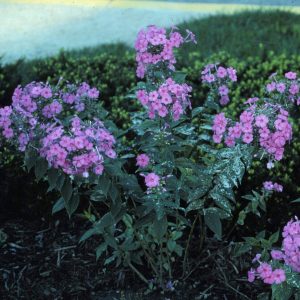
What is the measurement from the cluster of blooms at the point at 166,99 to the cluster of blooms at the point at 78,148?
0.24 meters

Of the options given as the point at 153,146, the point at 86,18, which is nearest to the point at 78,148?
the point at 153,146

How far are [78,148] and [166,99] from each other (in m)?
0.44

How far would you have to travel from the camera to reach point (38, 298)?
12.2 ft

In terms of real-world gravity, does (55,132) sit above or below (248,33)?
above

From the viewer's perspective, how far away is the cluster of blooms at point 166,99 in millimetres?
2910

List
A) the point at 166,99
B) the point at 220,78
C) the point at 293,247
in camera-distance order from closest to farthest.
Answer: the point at 293,247 < the point at 166,99 < the point at 220,78

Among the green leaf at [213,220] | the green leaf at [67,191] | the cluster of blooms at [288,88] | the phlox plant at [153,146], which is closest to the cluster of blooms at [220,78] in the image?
the phlox plant at [153,146]

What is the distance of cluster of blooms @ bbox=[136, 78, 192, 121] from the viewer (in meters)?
2.91

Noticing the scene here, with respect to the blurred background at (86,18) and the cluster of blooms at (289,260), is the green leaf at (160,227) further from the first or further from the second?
the blurred background at (86,18)

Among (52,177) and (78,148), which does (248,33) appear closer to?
(52,177)

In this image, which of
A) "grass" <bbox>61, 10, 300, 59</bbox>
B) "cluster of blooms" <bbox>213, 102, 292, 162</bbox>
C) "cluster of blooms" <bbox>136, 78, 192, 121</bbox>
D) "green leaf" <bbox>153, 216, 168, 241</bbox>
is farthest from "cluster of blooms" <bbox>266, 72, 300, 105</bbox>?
"grass" <bbox>61, 10, 300, 59</bbox>

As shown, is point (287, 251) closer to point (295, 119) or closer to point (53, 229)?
point (53, 229)

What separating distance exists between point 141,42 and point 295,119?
216 centimetres

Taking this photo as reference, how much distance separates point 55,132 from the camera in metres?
2.84
